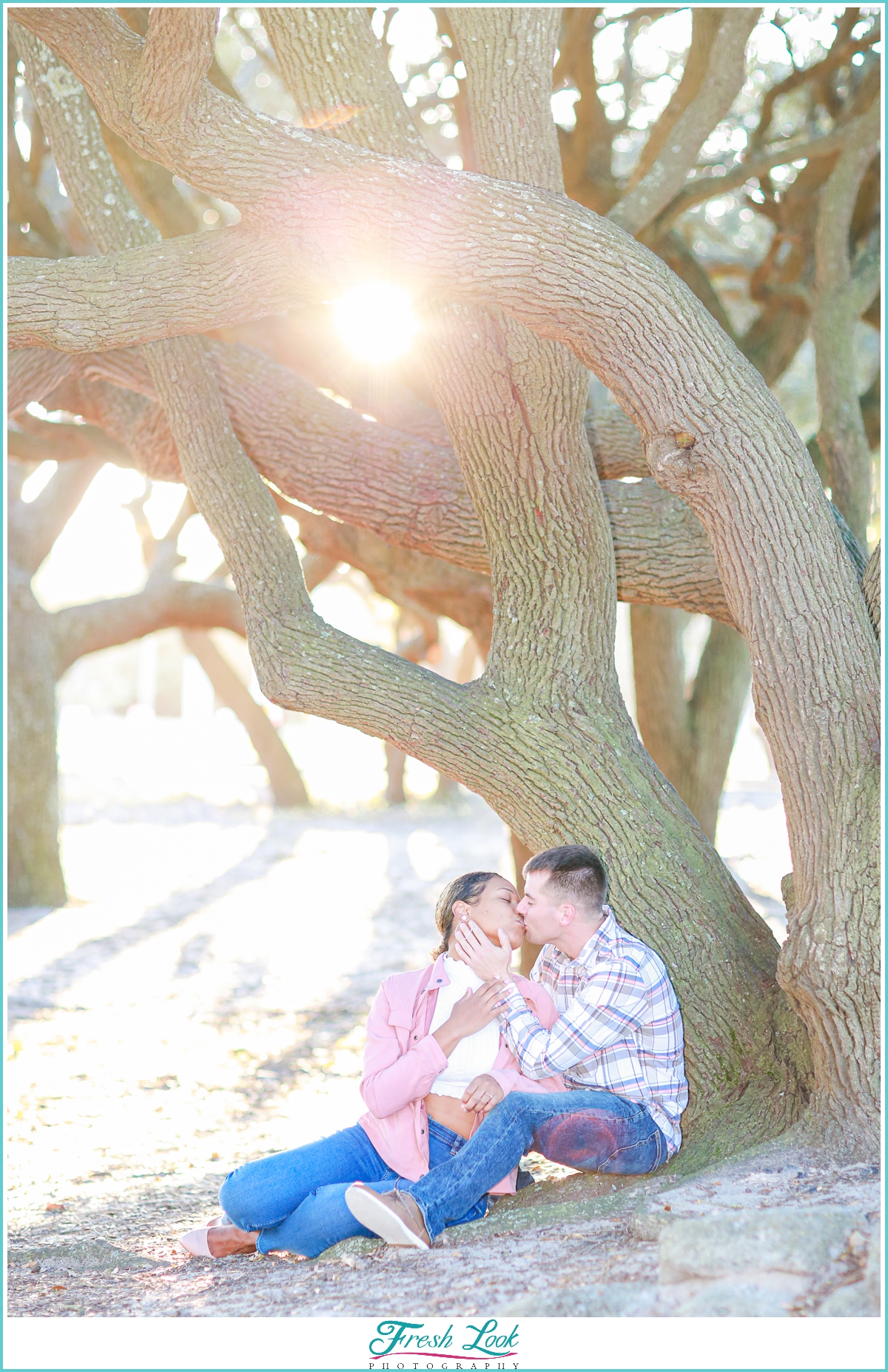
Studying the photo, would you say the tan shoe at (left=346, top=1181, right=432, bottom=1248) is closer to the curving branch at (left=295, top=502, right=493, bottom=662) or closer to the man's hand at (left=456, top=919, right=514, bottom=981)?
the man's hand at (left=456, top=919, right=514, bottom=981)

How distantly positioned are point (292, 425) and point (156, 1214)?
10.7 ft

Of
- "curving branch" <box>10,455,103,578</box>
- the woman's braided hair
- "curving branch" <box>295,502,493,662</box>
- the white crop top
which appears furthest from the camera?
"curving branch" <box>10,455,103,578</box>

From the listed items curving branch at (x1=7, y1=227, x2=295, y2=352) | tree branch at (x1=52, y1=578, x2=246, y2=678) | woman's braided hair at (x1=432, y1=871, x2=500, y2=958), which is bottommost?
woman's braided hair at (x1=432, y1=871, x2=500, y2=958)

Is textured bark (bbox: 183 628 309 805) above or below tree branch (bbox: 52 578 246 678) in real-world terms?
below

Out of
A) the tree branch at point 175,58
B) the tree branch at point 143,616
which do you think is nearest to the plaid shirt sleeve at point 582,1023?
the tree branch at point 175,58

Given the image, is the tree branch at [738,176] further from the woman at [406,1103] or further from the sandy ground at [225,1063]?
the sandy ground at [225,1063]

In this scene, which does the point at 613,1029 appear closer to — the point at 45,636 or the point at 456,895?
the point at 456,895

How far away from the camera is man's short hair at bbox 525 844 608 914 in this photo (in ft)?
11.8

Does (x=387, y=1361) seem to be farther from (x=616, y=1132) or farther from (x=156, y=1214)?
(x=156, y=1214)

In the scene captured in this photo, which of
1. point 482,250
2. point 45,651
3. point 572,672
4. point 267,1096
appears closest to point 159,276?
point 482,250

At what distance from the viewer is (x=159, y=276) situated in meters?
3.80

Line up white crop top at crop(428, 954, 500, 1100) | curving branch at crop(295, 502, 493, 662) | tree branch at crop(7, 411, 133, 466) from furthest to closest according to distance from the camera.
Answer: tree branch at crop(7, 411, 133, 466), curving branch at crop(295, 502, 493, 662), white crop top at crop(428, 954, 500, 1100)

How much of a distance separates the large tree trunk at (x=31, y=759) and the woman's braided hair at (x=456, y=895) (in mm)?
7414

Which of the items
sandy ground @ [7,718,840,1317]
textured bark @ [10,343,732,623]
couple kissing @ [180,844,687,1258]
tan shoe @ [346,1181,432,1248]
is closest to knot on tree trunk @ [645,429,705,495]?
textured bark @ [10,343,732,623]
